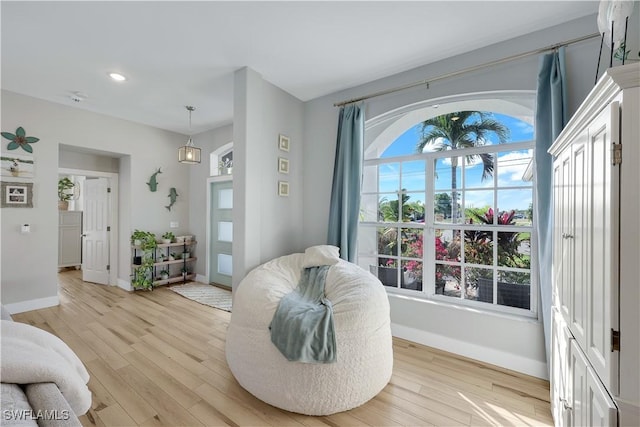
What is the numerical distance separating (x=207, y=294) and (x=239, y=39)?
3.59m

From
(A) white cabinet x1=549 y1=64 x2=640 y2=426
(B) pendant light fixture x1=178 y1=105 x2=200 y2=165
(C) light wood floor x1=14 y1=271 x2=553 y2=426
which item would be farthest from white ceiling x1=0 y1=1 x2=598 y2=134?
(C) light wood floor x1=14 y1=271 x2=553 y2=426

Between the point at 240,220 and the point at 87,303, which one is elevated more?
the point at 240,220

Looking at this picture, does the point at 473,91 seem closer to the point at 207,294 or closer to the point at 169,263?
the point at 207,294

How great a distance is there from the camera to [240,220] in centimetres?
273

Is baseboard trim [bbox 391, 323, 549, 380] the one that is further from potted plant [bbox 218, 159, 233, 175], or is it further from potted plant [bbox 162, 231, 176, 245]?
potted plant [bbox 162, 231, 176, 245]

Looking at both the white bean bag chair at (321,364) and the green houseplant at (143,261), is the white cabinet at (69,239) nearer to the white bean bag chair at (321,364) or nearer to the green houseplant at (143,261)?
the green houseplant at (143,261)


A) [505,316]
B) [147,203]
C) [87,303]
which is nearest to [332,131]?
[505,316]

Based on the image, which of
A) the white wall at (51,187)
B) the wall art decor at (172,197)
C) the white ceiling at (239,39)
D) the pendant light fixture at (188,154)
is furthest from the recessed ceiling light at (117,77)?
the wall art decor at (172,197)

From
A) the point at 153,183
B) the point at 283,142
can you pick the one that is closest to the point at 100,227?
the point at 153,183

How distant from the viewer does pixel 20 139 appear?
11.2 feet

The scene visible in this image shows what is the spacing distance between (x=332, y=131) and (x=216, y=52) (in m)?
1.46

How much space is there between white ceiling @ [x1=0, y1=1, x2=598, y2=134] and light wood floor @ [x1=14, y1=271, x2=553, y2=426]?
2792 millimetres

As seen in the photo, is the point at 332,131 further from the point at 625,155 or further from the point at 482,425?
the point at 482,425

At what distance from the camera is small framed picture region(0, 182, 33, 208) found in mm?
3344
